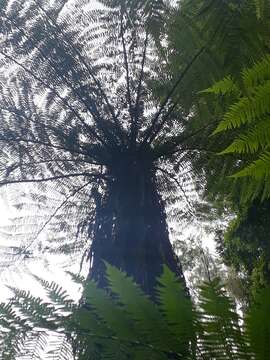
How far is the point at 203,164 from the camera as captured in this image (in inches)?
101

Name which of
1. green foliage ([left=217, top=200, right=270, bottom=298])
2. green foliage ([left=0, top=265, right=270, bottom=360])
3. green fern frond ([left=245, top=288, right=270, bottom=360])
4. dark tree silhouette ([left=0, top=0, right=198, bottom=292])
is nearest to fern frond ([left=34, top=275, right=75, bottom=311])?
green foliage ([left=0, top=265, right=270, bottom=360])

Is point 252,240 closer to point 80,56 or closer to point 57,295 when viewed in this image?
point 80,56

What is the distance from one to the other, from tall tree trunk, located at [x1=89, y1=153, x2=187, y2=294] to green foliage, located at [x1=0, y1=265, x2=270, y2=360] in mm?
726

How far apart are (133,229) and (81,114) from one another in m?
0.95

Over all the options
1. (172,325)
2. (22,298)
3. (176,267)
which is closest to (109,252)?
(176,267)

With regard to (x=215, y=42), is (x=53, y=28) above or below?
above

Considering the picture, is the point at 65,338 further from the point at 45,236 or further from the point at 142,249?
the point at 45,236

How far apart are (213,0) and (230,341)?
1195 mm

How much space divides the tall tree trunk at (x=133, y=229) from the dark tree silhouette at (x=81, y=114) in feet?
0.04

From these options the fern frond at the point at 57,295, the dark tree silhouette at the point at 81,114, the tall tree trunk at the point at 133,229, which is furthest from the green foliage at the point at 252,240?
the fern frond at the point at 57,295

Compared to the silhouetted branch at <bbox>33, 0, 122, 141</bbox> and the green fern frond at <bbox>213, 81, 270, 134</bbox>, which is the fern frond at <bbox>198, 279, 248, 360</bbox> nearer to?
the green fern frond at <bbox>213, 81, 270, 134</bbox>

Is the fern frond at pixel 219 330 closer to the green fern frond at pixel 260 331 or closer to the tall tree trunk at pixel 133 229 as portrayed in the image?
the green fern frond at pixel 260 331

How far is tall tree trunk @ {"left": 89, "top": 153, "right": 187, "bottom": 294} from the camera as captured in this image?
182 centimetres

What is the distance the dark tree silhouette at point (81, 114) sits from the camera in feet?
7.89
